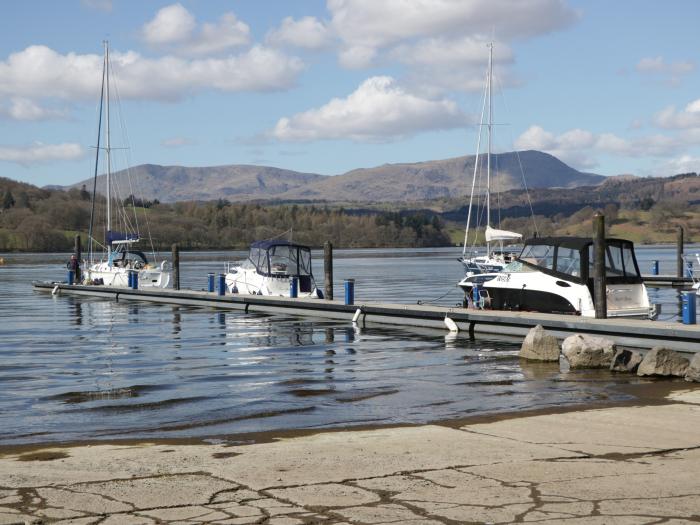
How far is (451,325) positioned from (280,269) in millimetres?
15540

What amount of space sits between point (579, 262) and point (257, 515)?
2223 cm

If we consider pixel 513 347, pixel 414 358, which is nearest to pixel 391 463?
pixel 414 358

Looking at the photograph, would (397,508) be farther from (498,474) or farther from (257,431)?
(257,431)

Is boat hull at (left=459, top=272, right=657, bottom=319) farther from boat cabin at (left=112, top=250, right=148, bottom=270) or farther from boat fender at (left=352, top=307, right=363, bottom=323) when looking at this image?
boat cabin at (left=112, top=250, right=148, bottom=270)

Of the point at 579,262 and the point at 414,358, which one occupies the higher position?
the point at 579,262

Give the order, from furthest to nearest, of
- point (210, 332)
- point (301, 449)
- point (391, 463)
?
point (210, 332)
point (301, 449)
point (391, 463)

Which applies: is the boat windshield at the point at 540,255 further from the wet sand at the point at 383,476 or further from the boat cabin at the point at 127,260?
the boat cabin at the point at 127,260

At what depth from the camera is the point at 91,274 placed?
194 feet

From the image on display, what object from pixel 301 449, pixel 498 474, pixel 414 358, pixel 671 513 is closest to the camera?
pixel 671 513


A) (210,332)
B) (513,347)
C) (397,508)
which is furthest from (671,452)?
(210,332)

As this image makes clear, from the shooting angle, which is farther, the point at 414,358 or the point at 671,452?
the point at 414,358

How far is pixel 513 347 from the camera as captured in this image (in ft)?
83.5

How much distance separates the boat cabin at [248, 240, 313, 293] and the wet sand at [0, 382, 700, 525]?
31140mm

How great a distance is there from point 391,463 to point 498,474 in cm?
121
